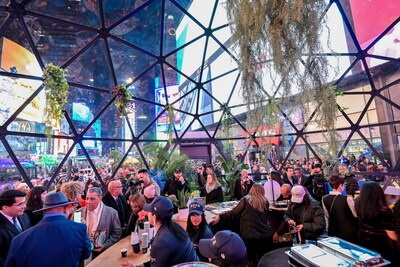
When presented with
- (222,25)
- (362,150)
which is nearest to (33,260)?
(222,25)

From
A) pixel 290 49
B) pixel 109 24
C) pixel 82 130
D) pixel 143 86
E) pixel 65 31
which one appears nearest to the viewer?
pixel 290 49

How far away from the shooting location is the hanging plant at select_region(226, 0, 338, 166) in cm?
198

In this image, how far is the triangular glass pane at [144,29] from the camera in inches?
205

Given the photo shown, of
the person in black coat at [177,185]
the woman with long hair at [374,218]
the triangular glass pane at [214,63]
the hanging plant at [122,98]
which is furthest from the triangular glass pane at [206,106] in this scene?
the woman with long hair at [374,218]

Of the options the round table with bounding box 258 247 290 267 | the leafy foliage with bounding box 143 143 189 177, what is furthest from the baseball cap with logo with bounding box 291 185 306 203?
the leafy foliage with bounding box 143 143 189 177

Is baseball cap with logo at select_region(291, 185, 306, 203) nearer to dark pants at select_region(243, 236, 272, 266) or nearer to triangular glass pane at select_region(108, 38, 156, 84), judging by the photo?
dark pants at select_region(243, 236, 272, 266)

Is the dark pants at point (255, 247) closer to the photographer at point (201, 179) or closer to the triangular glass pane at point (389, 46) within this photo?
the photographer at point (201, 179)

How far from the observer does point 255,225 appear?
3.03 meters

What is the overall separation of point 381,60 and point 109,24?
742cm

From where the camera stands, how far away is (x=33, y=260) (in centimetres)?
151

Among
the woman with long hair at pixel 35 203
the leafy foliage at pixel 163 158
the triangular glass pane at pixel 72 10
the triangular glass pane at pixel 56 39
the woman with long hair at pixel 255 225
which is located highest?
the triangular glass pane at pixel 72 10

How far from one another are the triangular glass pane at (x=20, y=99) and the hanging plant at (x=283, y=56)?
4240 millimetres

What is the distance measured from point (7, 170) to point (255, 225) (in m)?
5.13

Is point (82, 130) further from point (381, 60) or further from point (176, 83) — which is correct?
point (381, 60)
